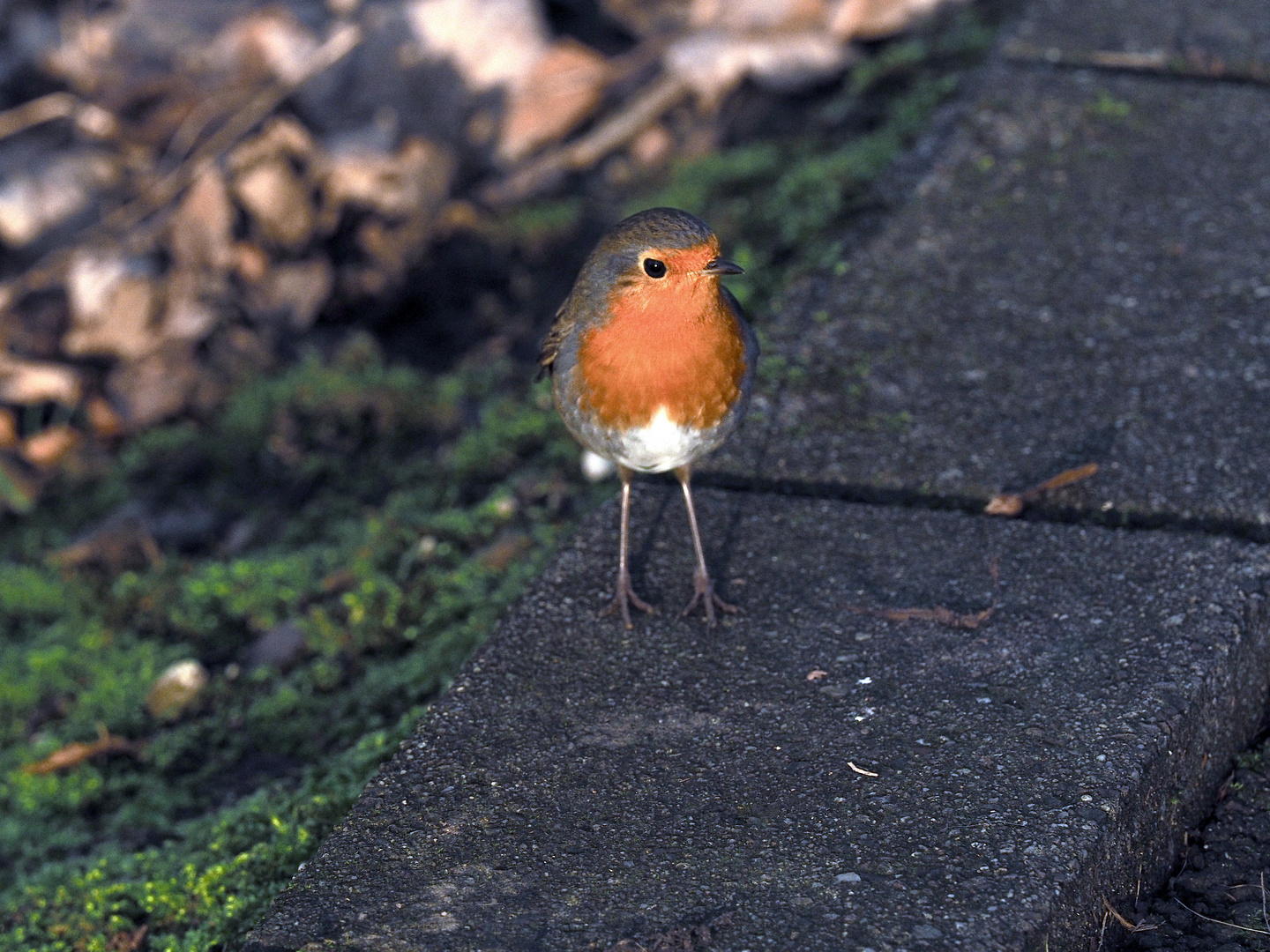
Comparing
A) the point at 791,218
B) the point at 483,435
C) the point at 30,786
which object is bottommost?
the point at 30,786

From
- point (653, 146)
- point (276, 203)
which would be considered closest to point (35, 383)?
point (276, 203)

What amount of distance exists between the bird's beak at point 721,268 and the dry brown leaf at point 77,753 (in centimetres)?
175

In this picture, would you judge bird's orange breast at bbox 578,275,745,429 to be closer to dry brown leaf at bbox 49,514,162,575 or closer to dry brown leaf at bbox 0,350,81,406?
dry brown leaf at bbox 49,514,162,575

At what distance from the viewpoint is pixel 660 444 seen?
2.74m

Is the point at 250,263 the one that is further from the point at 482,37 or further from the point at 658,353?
the point at 658,353

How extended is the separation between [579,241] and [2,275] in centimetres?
208

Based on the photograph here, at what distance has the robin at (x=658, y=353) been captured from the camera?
2.69m

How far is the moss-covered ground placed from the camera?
2.73 m

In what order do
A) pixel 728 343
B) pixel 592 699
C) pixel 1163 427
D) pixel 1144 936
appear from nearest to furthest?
pixel 1144 936, pixel 592 699, pixel 728 343, pixel 1163 427

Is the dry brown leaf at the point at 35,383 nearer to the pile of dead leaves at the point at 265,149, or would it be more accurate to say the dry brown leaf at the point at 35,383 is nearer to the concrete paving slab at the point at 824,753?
the pile of dead leaves at the point at 265,149

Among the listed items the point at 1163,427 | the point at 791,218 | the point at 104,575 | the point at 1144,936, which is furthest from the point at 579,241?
the point at 1144,936

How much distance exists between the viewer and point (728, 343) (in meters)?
2.77

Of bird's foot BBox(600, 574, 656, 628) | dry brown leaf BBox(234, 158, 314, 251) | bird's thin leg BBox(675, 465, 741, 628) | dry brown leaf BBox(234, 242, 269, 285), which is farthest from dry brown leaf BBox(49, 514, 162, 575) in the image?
bird's thin leg BBox(675, 465, 741, 628)

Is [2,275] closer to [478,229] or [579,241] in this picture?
[478,229]
